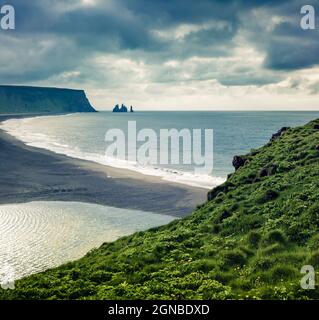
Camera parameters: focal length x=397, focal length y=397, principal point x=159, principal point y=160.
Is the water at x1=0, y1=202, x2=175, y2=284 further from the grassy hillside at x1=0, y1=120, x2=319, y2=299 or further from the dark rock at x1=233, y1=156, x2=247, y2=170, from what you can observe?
the dark rock at x1=233, y1=156, x2=247, y2=170

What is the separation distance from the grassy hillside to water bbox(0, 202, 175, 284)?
538cm

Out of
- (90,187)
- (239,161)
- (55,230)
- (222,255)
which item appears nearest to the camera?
(222,255)

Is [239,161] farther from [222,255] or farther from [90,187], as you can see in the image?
[90,187]

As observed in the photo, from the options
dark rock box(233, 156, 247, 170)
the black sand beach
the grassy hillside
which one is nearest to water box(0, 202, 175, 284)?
the black sand beach

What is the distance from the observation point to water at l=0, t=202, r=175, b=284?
84.1 ft

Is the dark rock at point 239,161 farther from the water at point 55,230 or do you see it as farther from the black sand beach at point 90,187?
the black sand beach at point 90,187

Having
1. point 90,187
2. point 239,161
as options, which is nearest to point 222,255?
point 239,161

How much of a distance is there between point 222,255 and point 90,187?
1480 inches

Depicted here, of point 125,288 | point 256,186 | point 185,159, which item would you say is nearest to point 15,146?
point 185,159

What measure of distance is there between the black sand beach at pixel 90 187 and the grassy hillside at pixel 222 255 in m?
18.0

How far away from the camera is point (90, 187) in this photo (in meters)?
52.1

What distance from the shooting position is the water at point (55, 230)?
84.1 feet
